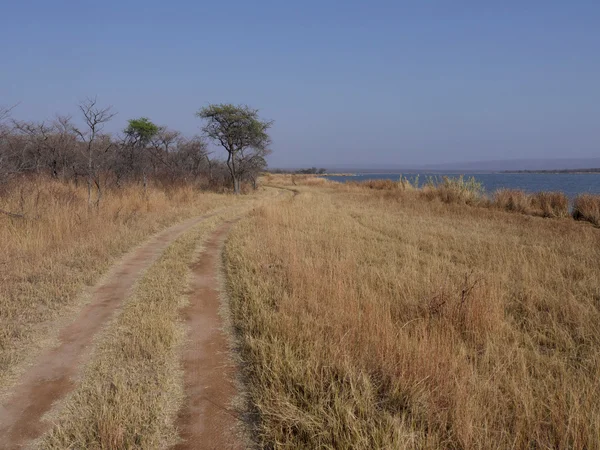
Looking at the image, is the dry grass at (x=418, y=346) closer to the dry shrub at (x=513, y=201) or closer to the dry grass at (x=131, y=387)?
the dry grass at (x=131, y=387)

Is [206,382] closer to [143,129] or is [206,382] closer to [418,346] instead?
[418,346]

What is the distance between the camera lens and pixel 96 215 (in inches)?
401

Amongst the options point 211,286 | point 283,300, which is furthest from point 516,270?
point 211,286

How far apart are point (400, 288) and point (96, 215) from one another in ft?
30.1

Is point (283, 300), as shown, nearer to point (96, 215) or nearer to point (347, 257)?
point (347, 257)

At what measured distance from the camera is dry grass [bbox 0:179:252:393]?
404 centimetres

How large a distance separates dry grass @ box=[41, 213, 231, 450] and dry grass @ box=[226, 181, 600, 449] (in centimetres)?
75

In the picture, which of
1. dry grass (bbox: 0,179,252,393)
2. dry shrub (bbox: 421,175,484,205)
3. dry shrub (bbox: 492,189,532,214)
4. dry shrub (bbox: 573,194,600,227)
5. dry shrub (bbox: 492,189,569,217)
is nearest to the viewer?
dry grass (bbox: 0,179,252,393)

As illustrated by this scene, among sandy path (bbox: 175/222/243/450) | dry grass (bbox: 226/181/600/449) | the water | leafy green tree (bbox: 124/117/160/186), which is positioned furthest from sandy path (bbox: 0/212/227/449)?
the water

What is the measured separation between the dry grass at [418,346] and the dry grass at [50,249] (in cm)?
238

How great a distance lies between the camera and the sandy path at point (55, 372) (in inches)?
102

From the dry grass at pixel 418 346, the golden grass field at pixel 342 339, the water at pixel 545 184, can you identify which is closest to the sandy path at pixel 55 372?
the golden grass field at pixel 342 339

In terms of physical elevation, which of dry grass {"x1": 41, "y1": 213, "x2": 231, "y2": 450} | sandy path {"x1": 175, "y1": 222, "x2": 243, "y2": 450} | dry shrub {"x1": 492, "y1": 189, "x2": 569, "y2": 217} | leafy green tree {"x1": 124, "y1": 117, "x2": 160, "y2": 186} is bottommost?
sandy path {"x1": 175, "y1": 222, "x2": 243, "y2": 450}

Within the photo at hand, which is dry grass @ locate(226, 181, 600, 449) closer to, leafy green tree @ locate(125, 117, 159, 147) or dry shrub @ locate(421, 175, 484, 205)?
dry shrub @ locate(421, 175, 484, 205)
